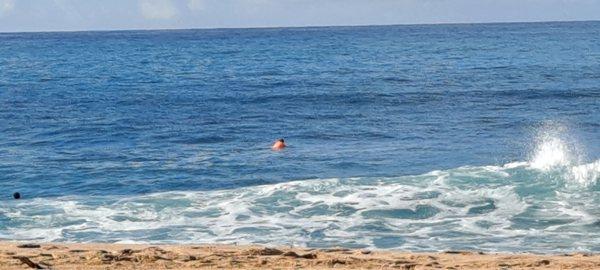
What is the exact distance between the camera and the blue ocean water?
788 inches

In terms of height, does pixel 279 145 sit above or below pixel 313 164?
above

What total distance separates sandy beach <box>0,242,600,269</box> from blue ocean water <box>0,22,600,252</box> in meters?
2.57

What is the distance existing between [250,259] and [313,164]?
44.9 feet

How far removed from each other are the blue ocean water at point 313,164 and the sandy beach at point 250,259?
2.57 metres

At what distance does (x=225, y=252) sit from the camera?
15.6 metres

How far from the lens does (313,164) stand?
28.3 meters

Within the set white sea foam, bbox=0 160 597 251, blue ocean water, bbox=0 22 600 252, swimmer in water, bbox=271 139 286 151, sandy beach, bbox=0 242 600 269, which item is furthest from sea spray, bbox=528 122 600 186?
sandy beach, bbox=0 242 600 269

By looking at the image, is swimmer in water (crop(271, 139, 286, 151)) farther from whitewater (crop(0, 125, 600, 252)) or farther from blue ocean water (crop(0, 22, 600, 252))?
whitewater (crop(0, 125, 600, 252))

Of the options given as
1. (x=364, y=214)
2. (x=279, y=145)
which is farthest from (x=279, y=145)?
(x=364, y=214)

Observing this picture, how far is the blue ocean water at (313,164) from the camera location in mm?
20016

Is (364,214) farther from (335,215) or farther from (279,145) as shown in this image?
(279,145)

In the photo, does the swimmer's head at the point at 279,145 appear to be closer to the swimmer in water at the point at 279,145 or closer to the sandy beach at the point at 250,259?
the swimmer in water at the point at 279,145

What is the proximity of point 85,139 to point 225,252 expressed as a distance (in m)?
19.9

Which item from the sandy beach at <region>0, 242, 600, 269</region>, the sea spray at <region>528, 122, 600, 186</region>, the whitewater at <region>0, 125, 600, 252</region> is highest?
the sea spray at <region>528, 122, 600, 186</region>
